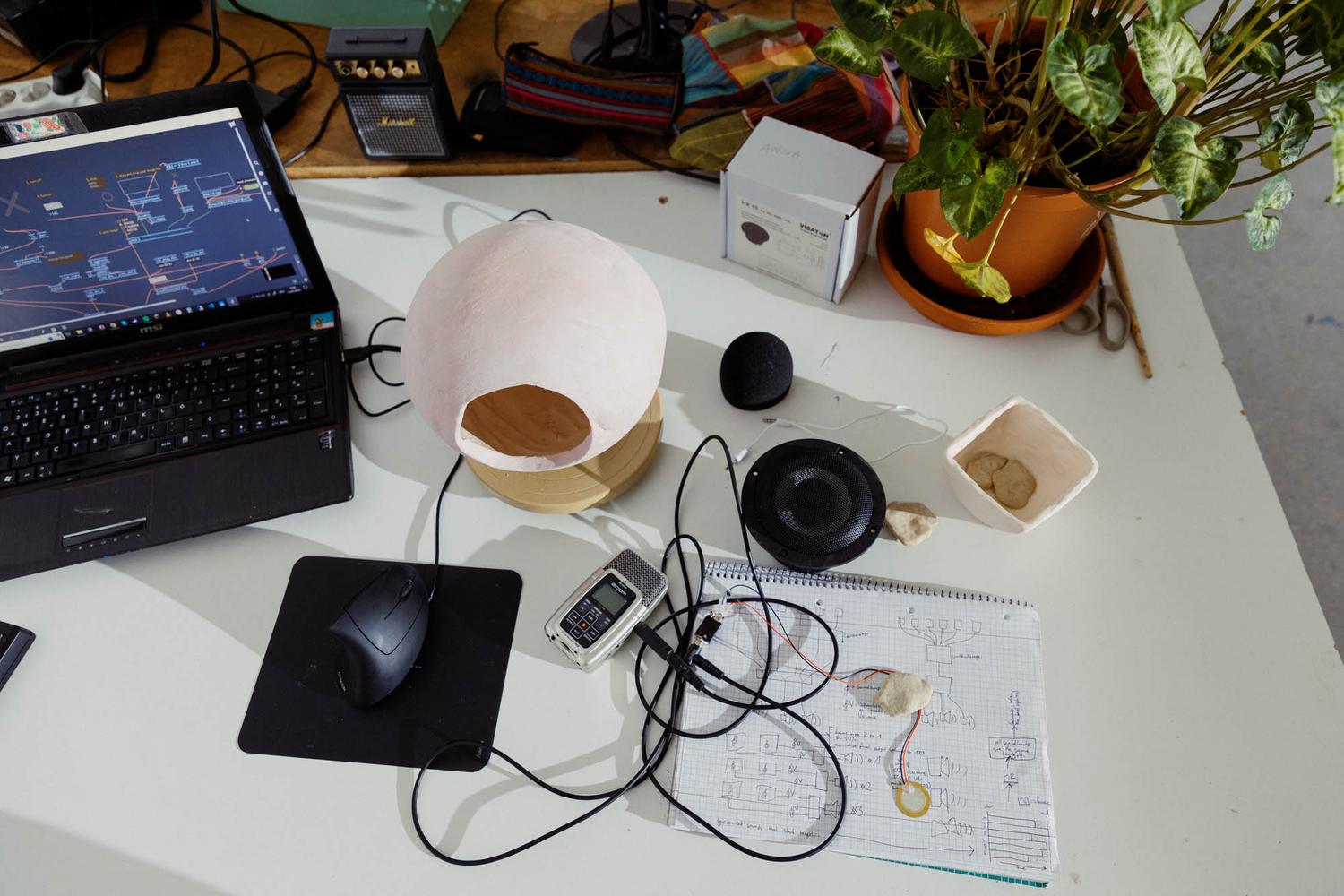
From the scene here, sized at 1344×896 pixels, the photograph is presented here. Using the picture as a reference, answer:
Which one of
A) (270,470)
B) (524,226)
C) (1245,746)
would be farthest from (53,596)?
(1245,746)

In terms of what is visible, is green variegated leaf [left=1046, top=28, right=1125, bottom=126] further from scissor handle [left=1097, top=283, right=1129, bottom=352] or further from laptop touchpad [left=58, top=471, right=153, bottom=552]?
laptop touchpad [left=58, top=471, right=153, bottom=552]

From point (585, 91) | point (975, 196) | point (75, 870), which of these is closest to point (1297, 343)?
point (975, 196)

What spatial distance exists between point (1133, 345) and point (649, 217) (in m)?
0.58

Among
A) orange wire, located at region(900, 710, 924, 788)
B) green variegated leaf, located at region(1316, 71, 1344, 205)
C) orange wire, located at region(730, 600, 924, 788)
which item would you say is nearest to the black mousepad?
orange wire, located at region(730, 600, 924, 788)

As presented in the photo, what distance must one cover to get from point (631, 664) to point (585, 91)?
27.6 inches

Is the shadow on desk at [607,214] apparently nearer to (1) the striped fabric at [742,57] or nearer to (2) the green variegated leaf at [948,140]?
(1) the striped fabric at [742,57]

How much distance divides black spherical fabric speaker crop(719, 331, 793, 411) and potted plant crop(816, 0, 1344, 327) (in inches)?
7.6

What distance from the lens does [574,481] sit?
0.84 meters

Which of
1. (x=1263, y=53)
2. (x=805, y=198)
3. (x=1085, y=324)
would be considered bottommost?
(x=1085, y=324)

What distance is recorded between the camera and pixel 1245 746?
745 millimetres

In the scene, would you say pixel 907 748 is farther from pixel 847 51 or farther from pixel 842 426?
pixel 847 51

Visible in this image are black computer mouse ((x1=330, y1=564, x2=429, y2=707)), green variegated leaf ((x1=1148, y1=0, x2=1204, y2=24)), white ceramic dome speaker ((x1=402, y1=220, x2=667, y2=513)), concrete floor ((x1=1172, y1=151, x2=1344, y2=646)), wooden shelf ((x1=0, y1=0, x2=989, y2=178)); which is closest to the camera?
green variegated leaf ((x1=1148, y1=0, x2=1204, y2=24))

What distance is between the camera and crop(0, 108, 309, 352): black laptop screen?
29.6 inches

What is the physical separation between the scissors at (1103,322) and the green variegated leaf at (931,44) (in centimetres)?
37
